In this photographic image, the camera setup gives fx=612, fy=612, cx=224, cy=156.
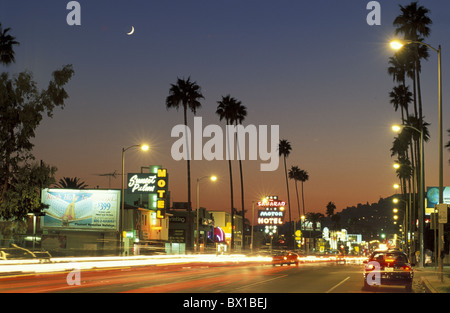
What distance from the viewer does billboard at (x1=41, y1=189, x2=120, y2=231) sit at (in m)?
69.2

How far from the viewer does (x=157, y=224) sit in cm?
8381

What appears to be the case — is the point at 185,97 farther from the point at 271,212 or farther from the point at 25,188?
the point at 271,212

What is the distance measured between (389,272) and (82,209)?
50.3 metres

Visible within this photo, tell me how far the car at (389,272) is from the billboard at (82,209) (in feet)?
154

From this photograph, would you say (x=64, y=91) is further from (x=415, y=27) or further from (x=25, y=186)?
(x=415, y=27)

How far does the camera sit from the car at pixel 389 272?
1000 inches

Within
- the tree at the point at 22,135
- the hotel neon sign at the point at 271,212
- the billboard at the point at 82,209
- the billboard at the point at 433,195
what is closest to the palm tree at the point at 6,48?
the tree at the point at 22,135

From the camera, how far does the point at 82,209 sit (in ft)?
230

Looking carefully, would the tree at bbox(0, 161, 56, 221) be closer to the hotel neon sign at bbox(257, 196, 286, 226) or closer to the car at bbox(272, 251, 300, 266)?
the car at bbox(272, 251, 300, 266)

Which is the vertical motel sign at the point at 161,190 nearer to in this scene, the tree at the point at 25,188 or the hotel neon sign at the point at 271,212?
the tree at the point at 25,188

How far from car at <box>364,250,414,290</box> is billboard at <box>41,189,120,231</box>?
154 feet
